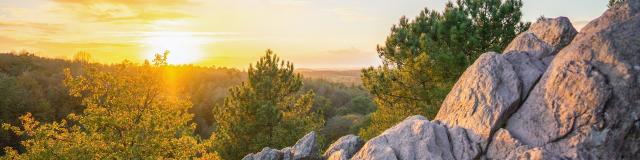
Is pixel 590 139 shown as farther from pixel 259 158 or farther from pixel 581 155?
pixel 259 158

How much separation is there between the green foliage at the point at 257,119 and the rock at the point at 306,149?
9344 mm

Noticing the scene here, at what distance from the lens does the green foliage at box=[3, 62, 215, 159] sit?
65.3ft

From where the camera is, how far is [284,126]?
1217 inches

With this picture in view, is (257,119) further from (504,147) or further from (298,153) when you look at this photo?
(504,147)

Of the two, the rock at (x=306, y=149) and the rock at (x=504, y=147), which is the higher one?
the rock at (x=504, y=147)

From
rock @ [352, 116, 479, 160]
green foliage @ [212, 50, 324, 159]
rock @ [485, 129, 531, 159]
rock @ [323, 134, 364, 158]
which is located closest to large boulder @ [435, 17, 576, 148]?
rock @ [485, 129, 531, 159]

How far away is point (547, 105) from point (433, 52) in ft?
42.2

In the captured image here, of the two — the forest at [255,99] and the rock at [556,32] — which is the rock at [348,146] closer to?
the forest at [255,99]

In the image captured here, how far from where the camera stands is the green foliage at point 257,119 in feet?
97.5

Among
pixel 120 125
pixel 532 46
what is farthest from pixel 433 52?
pixel 120 125

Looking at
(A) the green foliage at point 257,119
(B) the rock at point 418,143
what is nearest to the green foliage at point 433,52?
(A) the green foliage at point 257,119

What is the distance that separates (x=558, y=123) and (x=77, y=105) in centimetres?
6422

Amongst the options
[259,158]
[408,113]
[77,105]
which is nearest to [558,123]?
[259,158]

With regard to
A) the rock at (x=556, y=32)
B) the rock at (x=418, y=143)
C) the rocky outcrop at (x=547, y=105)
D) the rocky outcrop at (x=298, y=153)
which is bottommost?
the rocky outcrop at (x=298, y=153)
